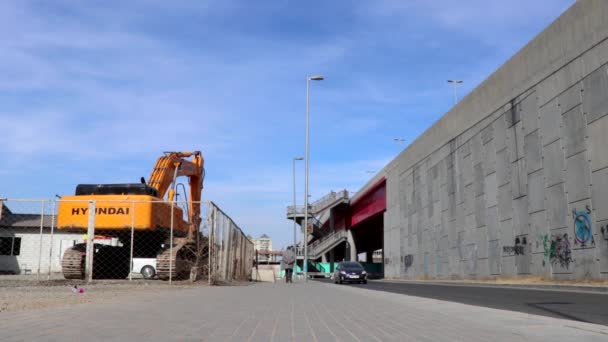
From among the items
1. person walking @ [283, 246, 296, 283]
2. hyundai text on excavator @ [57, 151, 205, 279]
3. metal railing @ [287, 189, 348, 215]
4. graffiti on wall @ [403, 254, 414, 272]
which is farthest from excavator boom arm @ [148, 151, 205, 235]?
metal railing @ [287, 189, 348, 215]

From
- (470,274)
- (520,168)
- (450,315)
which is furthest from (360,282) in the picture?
(450,315)

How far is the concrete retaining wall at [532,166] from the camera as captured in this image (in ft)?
60.1

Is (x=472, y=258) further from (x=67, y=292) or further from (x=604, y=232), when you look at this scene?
(x=67, y=292)

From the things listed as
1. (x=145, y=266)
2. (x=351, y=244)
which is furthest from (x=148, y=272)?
(x=351, y=244)

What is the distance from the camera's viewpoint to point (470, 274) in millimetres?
29672

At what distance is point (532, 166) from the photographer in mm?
22641

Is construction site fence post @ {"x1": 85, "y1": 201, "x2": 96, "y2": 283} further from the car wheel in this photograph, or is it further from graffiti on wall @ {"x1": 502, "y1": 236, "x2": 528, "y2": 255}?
graffiti on wall @ {"x1": 502, "y1": 236, "x2": 528, "y2": 255}

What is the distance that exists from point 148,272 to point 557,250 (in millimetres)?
15995

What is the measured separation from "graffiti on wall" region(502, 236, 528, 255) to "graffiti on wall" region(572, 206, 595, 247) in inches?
168

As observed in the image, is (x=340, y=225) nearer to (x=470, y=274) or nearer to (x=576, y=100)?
(x=470, y=274)

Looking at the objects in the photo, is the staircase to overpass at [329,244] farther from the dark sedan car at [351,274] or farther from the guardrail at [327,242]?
the dark sedan car at [351,274]

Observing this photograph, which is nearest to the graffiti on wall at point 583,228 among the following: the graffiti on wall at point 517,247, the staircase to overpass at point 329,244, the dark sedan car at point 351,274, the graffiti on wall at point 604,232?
the graffiti on wall at point 604,232

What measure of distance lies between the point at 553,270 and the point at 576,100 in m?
6.51

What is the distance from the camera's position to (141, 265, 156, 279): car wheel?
2130cm
